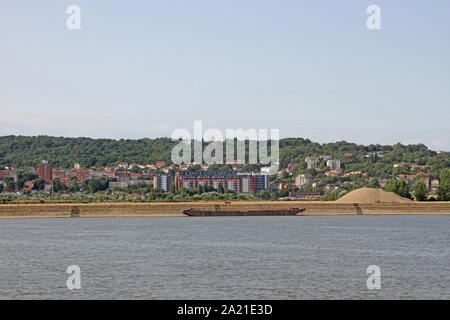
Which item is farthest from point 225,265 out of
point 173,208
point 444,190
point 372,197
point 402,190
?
point 402,190

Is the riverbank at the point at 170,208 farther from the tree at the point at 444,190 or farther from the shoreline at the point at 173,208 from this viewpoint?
the tree at the point at 444,190

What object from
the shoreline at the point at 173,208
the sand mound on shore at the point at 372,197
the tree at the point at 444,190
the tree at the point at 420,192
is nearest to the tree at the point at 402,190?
the tree at the point at 420,192

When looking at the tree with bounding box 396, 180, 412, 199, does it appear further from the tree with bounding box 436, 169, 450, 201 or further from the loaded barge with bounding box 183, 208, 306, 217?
the loaded barge with bounding box 183, 208, 306, 217

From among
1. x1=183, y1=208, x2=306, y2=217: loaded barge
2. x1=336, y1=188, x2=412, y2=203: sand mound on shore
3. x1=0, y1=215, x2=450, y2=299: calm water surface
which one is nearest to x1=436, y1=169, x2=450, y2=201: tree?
x1=336, y1=188, x2=412, y2=203: sand mound on shore

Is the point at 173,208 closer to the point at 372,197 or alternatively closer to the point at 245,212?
the point at 245,212

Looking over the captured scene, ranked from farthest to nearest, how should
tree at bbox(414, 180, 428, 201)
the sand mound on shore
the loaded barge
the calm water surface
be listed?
1. tree at bbox(414, 180, 428, 201)
2. the sand mound on shore
3. the loaded barge
4. the calm water surface

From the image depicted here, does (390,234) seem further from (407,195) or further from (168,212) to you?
(407,195)

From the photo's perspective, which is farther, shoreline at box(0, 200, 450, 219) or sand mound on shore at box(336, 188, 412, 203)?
sand mound on shore at box(336, 188, 412, 203)
